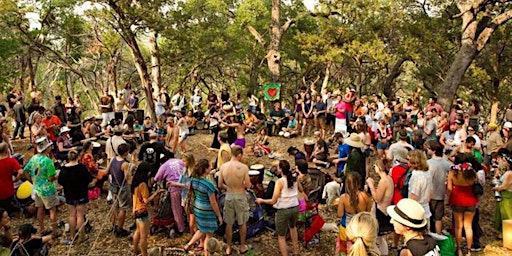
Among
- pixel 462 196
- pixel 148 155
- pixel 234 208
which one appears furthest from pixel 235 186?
pixel 462 196

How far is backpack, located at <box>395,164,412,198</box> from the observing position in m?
5.65

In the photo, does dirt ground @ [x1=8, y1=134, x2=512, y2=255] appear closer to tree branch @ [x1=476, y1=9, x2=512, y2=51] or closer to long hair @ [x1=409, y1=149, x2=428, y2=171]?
long hair @ [x1=409, y1=149, x2=428, y2=171]

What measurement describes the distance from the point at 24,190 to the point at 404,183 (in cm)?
644

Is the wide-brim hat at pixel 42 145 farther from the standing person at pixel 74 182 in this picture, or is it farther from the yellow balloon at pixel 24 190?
the yellow balloon at pixel 24 190

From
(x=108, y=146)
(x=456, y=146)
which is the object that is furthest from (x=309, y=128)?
(x=108, y=146)

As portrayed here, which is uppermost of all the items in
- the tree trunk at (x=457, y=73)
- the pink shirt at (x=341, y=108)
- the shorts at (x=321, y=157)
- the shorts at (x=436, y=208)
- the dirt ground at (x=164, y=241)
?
the tree trunk at (x=457, y=73)

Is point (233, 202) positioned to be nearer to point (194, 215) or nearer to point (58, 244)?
point (194, 215)

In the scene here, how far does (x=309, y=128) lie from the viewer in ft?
44.0

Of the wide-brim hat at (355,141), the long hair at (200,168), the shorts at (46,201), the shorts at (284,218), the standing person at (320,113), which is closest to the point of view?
the long hair at (200,168)

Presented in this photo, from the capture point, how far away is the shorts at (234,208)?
5688mm

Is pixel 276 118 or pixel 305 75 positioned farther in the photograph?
pixel 305 75

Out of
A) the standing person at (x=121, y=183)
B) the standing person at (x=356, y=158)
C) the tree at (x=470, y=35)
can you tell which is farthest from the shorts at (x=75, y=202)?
the tree at (x=470, y=35)

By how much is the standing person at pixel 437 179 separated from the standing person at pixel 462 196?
0.32 feet

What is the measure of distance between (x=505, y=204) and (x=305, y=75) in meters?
20.4
